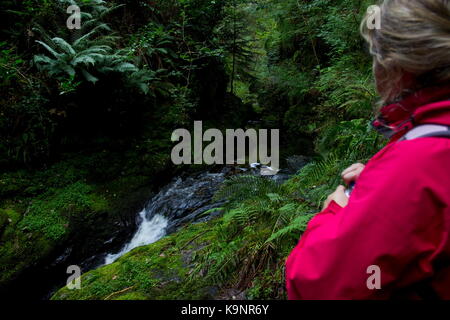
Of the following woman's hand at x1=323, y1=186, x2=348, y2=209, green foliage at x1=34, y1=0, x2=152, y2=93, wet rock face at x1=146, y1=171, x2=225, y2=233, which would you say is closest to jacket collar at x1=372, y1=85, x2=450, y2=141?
woman's hand at x1=323, y1=186, x2=348, y2=209

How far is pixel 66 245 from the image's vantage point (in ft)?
15.5

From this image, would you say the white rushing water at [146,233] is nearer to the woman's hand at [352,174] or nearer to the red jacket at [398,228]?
the woman's hand at [352,174]

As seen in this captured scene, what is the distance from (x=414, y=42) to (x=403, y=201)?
18.3 inches

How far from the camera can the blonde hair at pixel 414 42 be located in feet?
2.64

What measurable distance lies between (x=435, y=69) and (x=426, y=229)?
47 cm

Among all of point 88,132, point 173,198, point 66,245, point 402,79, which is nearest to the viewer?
point 402,79

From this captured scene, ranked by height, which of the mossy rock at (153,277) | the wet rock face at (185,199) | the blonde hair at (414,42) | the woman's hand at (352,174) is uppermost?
the blonde hair at (414,42)

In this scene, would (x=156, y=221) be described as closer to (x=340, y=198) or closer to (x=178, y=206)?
(x=178, y=206)

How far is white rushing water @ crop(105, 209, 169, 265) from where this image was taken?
486cm

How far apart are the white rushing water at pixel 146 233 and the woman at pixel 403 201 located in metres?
4.42

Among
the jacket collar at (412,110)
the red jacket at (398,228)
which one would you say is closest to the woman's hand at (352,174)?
the jacket collar at (412,110)

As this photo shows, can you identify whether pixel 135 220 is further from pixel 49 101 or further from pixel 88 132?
pixel 49 101
